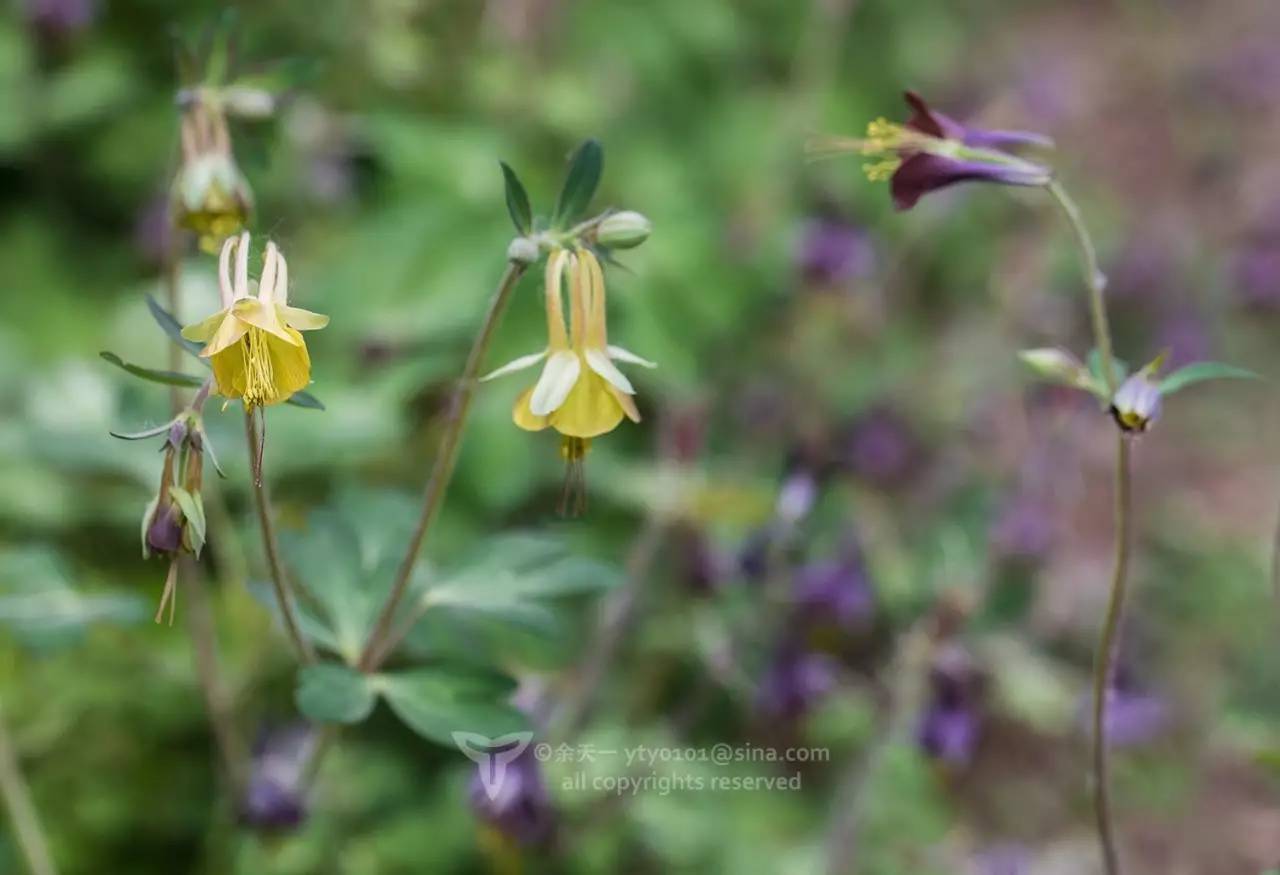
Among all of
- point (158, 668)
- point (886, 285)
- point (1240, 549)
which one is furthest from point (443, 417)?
point (1240, 549)

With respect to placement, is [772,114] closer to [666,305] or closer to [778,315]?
[778,315]

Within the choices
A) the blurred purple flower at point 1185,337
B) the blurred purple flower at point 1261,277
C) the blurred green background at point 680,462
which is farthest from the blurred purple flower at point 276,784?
the blurred purple flower at point 1261,277

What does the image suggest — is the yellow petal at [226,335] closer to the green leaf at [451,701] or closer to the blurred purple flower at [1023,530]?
the green leaf at [451,701]

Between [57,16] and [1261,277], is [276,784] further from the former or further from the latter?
[1261,277]

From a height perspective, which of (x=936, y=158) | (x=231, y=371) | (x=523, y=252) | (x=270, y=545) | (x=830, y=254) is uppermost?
(x=830, y=254)

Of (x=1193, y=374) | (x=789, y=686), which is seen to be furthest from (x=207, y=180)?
(x=789, y=686)

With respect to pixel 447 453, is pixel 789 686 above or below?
below

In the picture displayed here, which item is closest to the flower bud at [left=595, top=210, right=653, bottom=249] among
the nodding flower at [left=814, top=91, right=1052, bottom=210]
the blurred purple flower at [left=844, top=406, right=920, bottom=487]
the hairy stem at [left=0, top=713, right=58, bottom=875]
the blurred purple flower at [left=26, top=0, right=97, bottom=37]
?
the nodding flower at [left=814, top=91, right=1052, bottom=210]
